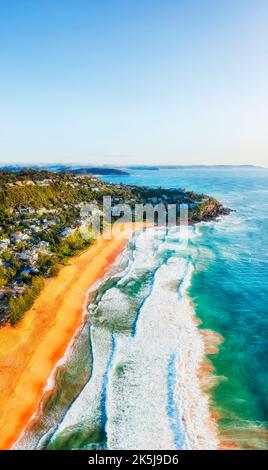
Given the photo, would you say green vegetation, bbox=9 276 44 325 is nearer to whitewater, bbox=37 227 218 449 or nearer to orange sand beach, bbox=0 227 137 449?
orange sand beach, bbox=0 227 137 449

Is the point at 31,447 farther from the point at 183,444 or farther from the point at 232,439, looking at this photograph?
the point at 232,439

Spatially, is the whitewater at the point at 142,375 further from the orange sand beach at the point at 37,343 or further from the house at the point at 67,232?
the house at the point at 67,232

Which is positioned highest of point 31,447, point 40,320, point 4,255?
point 4,255

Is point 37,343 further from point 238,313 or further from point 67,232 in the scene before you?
point 67,232

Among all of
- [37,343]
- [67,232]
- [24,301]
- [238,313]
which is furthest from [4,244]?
[238,313]

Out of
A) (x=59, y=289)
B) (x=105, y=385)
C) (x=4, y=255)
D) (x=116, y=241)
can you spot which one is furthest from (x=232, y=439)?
(x=116, y=241)

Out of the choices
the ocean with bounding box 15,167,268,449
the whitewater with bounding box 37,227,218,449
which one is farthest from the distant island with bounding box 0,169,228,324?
the whitewater with bounding box 37,227,218,449
